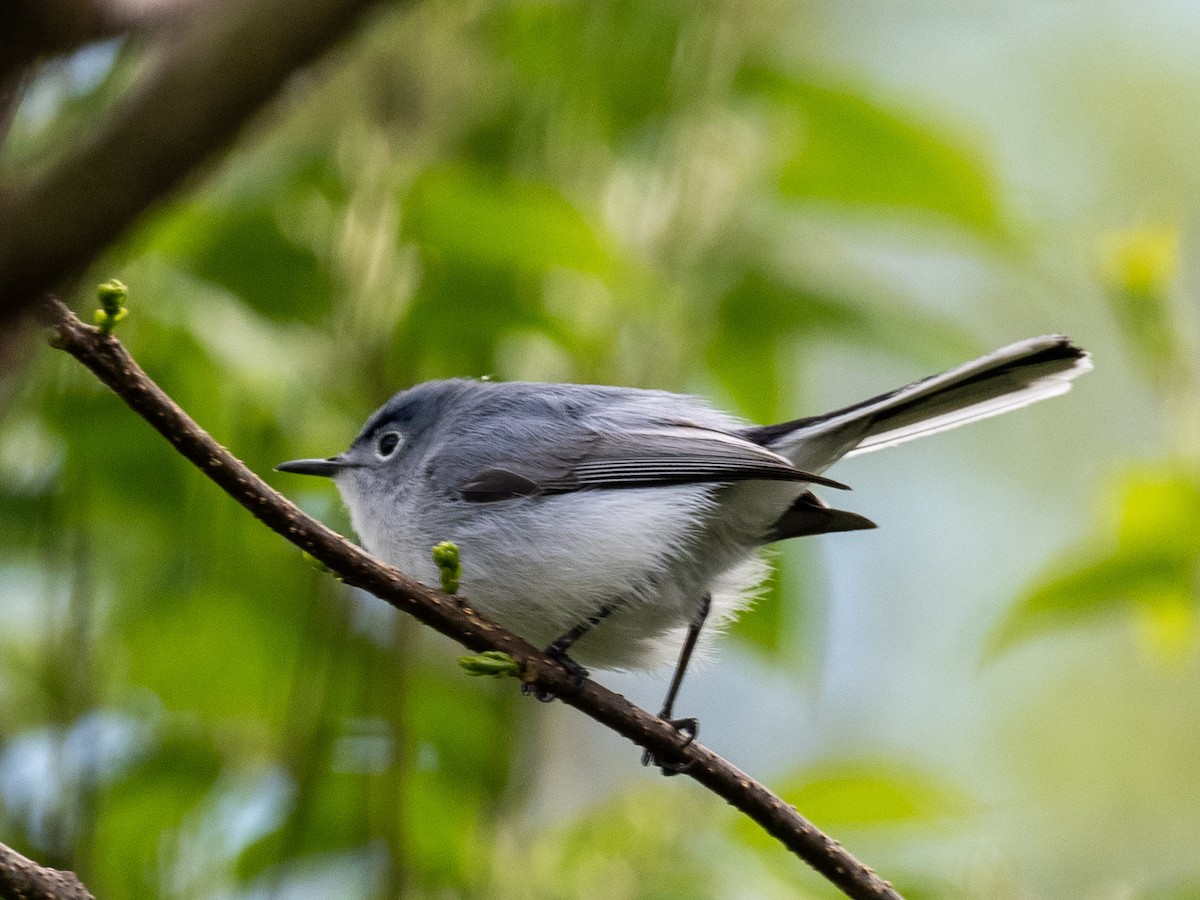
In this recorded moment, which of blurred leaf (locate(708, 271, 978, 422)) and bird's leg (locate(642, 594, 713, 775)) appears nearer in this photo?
bird's leg (locate(642, 594, 713, 775))

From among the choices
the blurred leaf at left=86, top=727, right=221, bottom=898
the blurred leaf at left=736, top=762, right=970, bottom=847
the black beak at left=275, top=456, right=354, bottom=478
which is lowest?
the blurred leaf at left=86, top=727, right=221, bottom=898

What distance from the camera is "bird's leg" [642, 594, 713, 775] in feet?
7.39

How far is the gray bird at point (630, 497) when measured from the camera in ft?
8.18

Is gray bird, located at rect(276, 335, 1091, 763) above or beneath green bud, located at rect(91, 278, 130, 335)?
above

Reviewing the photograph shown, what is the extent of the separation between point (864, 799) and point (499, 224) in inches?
47.8

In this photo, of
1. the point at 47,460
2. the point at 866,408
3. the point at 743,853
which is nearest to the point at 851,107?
the point at 866,408

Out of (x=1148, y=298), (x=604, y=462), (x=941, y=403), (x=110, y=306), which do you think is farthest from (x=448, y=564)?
(x=1148, y=298)

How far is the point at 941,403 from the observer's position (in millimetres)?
2551

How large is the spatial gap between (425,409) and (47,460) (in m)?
0.82

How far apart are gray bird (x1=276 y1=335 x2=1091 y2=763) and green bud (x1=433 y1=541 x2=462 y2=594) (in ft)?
1.69

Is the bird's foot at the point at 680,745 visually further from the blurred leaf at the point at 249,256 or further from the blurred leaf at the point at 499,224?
the blurred leaf at the point at 249,256

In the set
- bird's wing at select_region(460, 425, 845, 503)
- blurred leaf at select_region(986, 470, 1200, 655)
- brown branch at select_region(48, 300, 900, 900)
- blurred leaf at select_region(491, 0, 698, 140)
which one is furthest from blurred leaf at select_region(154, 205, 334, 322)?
blurred leaf at select_region(986, 470, 1200, 655)

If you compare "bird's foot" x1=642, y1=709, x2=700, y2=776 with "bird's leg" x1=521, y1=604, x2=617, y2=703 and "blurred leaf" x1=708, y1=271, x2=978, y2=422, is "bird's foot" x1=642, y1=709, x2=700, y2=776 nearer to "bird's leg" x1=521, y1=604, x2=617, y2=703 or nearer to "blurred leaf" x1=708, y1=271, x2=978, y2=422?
"bird's leg" x1=521, y1=604, x2=617, y2=703

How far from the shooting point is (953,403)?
100 inches
